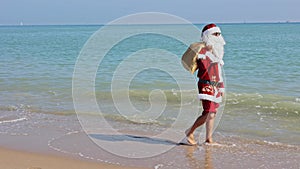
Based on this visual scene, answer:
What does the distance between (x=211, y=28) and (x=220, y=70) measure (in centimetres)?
59

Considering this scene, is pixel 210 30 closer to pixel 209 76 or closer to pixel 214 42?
pixel 214 42

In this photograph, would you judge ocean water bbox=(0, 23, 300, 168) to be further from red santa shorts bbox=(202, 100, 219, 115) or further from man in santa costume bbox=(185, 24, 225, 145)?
man in santa costume bbox=(185, 24, 225, 145)

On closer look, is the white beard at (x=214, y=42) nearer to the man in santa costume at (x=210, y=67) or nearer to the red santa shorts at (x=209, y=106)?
the man in santa costume at (x=210, y=67)

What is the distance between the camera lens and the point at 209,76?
5895 millimetres

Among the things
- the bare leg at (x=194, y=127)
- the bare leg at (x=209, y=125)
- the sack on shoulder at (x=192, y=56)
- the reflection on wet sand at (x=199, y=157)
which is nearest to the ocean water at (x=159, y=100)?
the bare leg at (x=209, y=125)

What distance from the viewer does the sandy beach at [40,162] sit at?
509 cm

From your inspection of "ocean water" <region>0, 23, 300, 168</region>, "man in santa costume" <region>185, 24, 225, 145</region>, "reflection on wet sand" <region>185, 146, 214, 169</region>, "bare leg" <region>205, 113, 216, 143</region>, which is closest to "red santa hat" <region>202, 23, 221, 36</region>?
"man in santa costume" <region>185, 24, 225, 145</region>

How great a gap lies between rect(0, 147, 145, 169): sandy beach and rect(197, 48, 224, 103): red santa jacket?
63.3 inches

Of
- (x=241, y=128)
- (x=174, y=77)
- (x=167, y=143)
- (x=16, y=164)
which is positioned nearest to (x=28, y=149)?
(x=16, y=164)

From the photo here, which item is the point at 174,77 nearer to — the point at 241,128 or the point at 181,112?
the point at 181,112

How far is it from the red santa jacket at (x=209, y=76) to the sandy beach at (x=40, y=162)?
161 centimetres

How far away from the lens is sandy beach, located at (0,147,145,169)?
16.7ft

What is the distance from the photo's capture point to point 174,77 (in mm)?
14938

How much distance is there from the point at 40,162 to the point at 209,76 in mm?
2469
